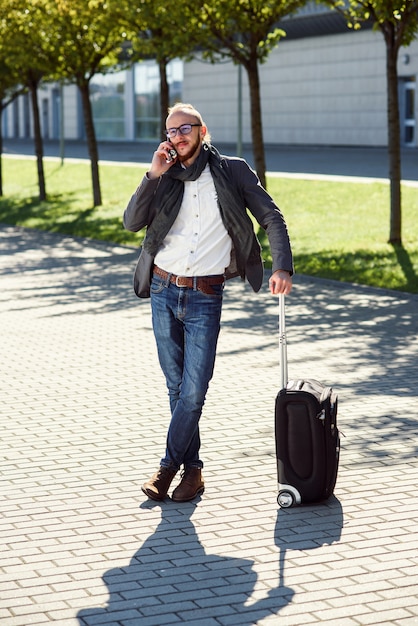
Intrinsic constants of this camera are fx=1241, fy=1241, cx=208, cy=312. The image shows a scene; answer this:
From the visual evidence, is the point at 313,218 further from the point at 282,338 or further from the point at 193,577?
the point at 193,577

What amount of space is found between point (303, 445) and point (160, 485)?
744 mm

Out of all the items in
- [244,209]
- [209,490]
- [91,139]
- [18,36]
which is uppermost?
[18,36]

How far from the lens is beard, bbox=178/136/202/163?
225 inches

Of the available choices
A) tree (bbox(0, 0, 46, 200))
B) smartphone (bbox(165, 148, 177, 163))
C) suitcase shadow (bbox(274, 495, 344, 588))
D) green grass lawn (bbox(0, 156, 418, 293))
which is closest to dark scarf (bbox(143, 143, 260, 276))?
smartphone (bbox(165, 148, 177, 163))

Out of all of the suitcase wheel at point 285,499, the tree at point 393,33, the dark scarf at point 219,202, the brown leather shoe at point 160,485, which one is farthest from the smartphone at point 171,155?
the tree at point 393,33

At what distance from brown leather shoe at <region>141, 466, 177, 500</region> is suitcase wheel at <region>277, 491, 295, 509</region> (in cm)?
55

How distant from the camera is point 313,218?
70.1 ft

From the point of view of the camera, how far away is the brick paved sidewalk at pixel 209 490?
4.73 meters

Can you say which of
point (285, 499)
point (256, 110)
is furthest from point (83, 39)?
point (285, 499)

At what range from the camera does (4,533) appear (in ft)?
18.4

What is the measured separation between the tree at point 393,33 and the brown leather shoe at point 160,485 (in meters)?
10.1

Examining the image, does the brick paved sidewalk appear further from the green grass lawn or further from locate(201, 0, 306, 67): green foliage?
locate(201, 0, 306, 67): green foliage

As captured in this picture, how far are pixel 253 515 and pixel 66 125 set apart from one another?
7075 centimetres

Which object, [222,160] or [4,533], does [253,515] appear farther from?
[222,160]
